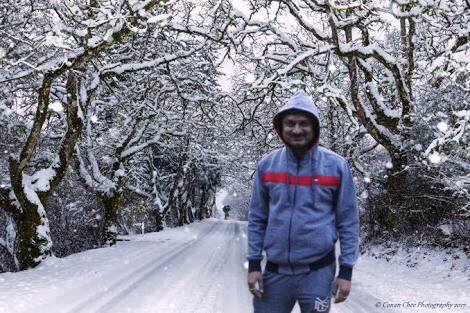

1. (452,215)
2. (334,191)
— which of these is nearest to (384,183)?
(452,215)

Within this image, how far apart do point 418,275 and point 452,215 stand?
7.54ft

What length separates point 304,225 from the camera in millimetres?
3023

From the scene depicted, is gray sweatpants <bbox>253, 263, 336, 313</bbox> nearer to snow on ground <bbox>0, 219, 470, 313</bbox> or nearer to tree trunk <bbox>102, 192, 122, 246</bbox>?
snow on ground <bbox>0, 219, 470, 313</bbox>

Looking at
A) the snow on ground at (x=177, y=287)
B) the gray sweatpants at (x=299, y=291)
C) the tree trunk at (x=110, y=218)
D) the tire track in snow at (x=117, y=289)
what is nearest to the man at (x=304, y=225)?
the gray sweatpants at (x=299, y=291)

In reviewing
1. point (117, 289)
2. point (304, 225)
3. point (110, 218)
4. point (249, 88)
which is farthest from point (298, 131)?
point (110, 218)

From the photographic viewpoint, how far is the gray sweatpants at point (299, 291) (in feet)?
9.89

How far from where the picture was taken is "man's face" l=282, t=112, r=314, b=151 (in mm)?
3121

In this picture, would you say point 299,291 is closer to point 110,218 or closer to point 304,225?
point 304,225

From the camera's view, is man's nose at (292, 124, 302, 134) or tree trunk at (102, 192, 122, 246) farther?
tree trunk at (102, 192, 122, 246)

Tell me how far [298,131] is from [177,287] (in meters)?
6.38

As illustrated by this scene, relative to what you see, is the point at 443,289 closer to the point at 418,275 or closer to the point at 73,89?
the point at 418,275

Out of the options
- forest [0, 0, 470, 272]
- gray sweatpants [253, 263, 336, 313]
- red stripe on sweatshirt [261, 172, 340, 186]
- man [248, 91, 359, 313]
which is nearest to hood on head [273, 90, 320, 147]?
man [248, 91, 359, 313]

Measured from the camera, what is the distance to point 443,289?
8.88m

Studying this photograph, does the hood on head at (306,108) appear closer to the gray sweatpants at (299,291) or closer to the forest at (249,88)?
the gray sweatpants at (299,291)
